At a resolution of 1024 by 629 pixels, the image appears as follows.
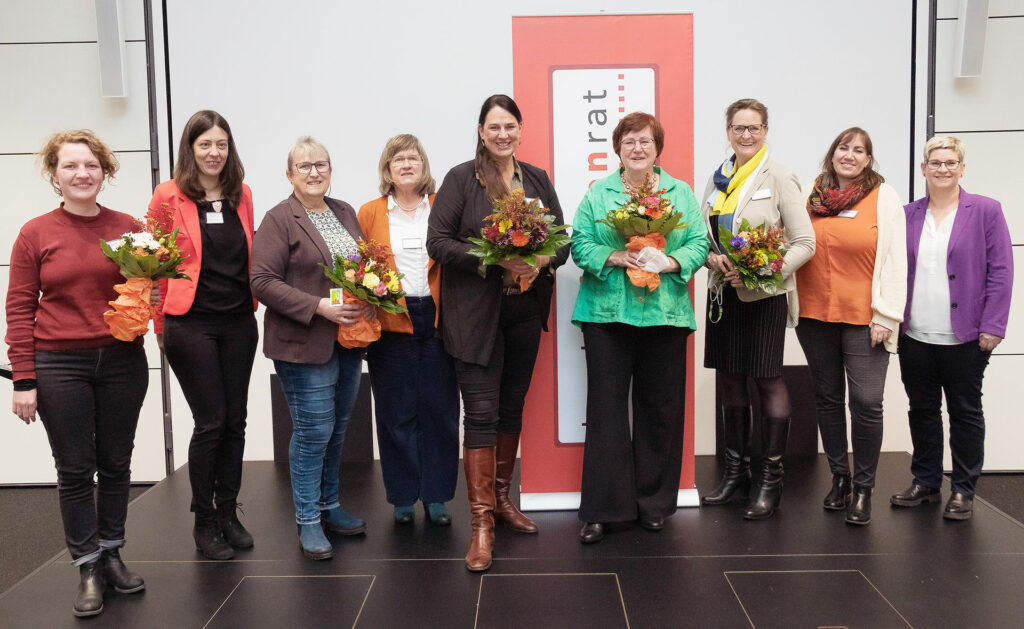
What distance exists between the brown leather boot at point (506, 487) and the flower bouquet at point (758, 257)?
1.24m

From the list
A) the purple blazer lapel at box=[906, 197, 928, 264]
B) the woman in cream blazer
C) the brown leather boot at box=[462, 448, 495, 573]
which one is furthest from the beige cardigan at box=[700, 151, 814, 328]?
the brown leather boot at box=[462, 448, 495, 573]

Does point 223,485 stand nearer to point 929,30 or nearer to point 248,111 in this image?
point 248,111

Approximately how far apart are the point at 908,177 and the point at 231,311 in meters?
4.17

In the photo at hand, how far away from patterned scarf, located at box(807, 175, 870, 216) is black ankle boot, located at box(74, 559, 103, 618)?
3397 millimetres

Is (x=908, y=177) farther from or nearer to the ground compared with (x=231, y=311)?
farther from the ground

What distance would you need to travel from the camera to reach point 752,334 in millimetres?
3332

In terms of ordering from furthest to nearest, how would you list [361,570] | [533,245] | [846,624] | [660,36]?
[660,36]
[361,570]
[533,245]
[846,624]

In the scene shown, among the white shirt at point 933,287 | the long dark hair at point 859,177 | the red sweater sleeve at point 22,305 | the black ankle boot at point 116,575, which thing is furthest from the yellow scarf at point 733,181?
the black ankle boot at point 116,575

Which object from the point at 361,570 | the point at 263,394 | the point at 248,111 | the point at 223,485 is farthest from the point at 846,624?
the point at 248,111

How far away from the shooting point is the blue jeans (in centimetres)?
294

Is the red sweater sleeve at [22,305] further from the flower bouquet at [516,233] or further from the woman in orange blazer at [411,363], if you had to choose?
the flower bouquet at [516,233]

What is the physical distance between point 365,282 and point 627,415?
131 cm

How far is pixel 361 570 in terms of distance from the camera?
2936 mm

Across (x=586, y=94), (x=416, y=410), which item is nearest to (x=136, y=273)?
(x=416, y=410)
